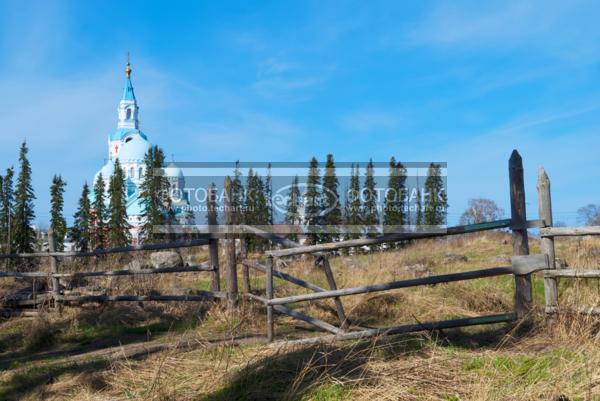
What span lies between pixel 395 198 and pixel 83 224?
27029 mm

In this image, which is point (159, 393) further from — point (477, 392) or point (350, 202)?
point (350, 202)

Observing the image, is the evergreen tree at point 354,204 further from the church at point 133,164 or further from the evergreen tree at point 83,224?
the evergreen tree at point 83,224

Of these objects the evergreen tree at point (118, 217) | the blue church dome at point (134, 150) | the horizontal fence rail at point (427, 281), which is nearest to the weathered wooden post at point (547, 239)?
the horizontal fence rail at point (427, 281)

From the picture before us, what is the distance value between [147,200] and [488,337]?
44.8 m

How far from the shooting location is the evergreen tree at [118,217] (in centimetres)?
4669

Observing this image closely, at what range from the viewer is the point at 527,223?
18.6ft

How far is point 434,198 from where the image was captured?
42.1m

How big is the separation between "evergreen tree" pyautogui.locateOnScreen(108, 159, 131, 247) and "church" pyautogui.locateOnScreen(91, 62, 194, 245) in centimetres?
105

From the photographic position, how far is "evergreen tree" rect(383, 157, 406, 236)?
144 ft

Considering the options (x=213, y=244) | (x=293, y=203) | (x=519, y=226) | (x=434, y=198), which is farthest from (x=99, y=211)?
(x=519, y=226)

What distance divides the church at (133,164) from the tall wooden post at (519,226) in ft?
135

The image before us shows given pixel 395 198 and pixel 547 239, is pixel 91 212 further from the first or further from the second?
pixel 547 239

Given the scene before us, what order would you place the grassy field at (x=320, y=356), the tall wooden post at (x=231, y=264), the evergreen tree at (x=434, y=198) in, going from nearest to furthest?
the grassy field at (x=320, y=356) < the tall wooden post at (x=231, y=264) < the evergreen tree at (x=434, y=198)

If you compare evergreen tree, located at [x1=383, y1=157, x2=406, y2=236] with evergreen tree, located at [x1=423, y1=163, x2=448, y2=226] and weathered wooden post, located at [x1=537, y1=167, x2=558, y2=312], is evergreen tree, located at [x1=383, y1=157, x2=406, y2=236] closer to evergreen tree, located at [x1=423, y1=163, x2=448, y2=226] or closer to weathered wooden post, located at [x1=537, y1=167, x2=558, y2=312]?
evergreen tree, located at [x1=423, y1=163, x2=448, y2=226]
